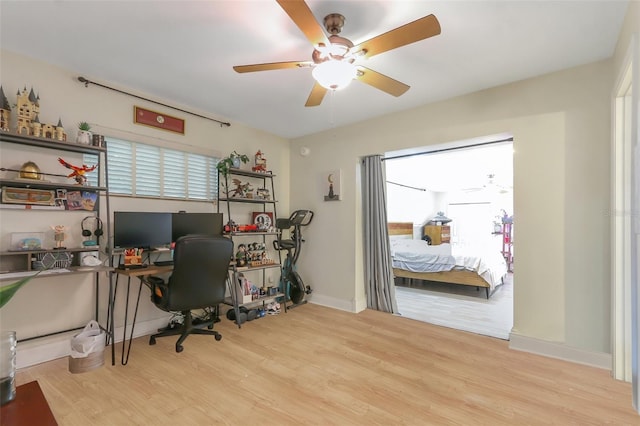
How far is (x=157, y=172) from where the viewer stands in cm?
315

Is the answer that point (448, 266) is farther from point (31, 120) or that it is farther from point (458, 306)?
point (31, 120)

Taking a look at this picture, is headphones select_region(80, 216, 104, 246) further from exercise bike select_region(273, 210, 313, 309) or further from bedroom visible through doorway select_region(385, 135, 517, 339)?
bedroom visible through doorway select_region(385, 135, 517, 339)

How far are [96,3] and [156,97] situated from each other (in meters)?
1.37

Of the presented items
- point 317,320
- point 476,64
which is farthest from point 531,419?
point 476,64

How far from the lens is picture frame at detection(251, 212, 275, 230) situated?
3.97 m

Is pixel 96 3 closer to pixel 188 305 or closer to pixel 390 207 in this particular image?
pixel 188 305

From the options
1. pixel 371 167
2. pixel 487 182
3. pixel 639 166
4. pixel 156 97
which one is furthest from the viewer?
pixel 487 182

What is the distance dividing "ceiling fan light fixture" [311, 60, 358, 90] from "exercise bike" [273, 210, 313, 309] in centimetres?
239

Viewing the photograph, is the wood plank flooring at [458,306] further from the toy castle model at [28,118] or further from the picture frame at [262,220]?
the toy castle model at [28,118]

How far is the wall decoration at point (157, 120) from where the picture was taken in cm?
297

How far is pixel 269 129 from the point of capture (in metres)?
4.18

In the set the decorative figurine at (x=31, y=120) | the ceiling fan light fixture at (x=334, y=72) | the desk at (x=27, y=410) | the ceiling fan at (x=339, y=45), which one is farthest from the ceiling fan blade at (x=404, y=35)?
the decorative figurine at (x=31, y=120)

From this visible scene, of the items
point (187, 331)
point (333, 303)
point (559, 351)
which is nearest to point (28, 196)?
point (187, 331)

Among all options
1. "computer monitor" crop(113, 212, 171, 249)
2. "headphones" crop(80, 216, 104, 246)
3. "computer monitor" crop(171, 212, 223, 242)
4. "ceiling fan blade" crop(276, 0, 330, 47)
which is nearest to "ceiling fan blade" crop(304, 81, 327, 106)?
"ceiling fan blade" crop(276, 0, 330, 47)
